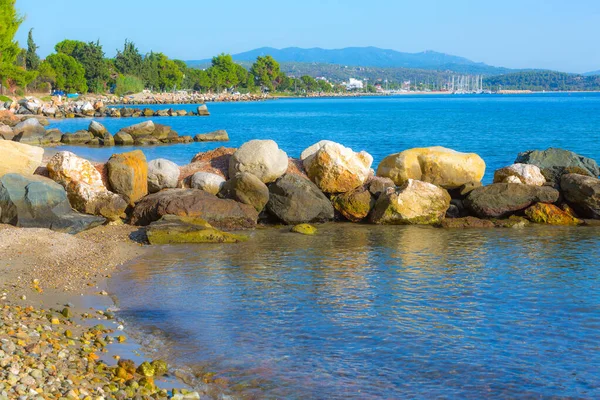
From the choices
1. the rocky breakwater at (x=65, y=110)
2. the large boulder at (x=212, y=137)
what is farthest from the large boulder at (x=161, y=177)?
the rocky breakwater at (x=65, y=110)

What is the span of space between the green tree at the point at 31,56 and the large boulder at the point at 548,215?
365ft

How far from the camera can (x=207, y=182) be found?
20.1m

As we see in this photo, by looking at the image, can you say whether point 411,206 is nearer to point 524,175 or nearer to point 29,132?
point 524,175

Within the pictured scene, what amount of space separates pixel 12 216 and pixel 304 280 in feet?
25.8

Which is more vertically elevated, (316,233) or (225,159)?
(225,159)

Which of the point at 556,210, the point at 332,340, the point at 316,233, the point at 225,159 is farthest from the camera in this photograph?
the point at 225,159

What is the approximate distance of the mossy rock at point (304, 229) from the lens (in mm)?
17938

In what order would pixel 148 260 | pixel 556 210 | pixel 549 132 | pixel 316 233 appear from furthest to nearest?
pixel 549 132 < pixel 556 210 < pixel 316 233 < pixel 148 260

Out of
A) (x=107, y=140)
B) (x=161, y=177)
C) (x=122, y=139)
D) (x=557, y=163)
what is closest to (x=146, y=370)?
(x=161, y=177)

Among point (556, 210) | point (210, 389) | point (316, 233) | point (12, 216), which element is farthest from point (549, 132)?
point (210, 389)

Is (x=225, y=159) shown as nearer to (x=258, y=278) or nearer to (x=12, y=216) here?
(x=12, y=216)

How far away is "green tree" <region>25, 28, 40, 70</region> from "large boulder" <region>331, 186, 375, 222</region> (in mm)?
108468

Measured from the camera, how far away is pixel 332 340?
9.83 m

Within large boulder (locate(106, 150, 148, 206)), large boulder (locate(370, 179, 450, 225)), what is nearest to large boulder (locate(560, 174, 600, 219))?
large boulder (locate(370, 179, 450, 225))
